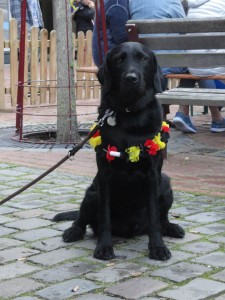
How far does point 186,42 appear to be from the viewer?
21.6ft

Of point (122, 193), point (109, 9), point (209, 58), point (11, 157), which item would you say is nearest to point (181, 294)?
point (122, 193)

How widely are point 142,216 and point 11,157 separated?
3.24m

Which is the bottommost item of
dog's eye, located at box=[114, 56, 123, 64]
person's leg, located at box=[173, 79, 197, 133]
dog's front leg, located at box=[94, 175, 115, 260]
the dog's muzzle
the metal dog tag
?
dog's front leg, located at box=[94, 175, 115, 260]

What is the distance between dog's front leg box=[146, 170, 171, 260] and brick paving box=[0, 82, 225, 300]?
7 cm

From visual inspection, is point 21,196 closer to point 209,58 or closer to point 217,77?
point 209,58

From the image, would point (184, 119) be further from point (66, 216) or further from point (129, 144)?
point (129, 144)

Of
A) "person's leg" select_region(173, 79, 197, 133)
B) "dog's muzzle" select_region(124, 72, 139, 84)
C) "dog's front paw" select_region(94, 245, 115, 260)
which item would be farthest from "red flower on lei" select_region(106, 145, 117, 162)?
"person's leg" select_region(173, 79, 197, 133)

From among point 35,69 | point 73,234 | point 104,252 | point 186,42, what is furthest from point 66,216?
point 35,69

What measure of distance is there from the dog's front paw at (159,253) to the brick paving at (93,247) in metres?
0.04

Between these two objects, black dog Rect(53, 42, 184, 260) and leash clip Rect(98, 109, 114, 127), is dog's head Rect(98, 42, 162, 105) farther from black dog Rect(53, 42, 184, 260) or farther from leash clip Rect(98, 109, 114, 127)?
leash clip Rect(98, 109, 114, 127)

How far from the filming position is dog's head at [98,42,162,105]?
392cm

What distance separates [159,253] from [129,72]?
1.03 meters

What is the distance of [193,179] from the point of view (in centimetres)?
627

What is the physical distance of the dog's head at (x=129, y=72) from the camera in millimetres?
3918
